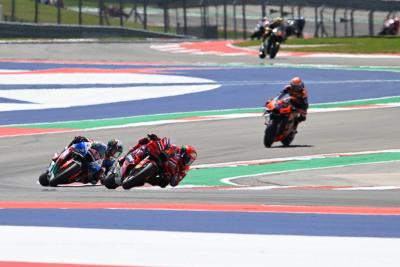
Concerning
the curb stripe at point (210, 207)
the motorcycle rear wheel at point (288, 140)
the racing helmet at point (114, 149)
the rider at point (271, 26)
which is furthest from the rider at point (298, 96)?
the rider at point (271, 26)

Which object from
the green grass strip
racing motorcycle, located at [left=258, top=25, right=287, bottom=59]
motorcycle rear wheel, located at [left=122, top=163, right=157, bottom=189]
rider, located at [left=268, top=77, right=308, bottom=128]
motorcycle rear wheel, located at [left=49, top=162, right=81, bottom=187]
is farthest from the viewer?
racing motorcycle, located at [left=258, top=25, right=287, bottom=59]

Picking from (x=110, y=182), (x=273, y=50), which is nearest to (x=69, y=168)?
(x=110, y=182)

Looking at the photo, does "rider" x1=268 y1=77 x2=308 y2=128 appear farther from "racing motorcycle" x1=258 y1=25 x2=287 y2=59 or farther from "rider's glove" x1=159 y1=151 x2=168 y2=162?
"racing motorcycle" x1=258 y1=25 x2=287 y2=59

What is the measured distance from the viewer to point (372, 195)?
12.9 metres

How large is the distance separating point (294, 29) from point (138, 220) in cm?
4700

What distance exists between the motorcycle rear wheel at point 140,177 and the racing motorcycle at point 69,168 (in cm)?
134

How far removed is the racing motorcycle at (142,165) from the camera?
48.2 feet

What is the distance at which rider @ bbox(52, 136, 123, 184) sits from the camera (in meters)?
16.0

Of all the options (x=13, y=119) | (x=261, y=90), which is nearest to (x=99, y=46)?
(x=261, y=90)

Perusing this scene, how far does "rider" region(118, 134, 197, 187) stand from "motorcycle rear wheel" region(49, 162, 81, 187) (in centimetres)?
92

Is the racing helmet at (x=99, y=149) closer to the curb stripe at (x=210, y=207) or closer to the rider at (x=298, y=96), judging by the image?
the curb stripe at (x=210, y=207)

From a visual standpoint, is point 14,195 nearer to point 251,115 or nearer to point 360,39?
point 251,115

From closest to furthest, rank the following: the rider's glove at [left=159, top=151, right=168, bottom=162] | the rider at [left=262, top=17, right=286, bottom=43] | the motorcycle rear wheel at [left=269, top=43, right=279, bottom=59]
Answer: the rider's glove at [left=159, top=151, right=168, bottom=162]
the rider at [left=262, top=17, right=286, bottom=43]
the motorcycle rear wheel at [left=269, top=43, right=279, bottom=59]

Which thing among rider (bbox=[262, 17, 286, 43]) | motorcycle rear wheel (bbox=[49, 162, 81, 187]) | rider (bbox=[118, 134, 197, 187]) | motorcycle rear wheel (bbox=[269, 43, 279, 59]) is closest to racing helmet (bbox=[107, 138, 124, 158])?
motorcycle rear wheel (bbox=[49, 162, 81, 187])
